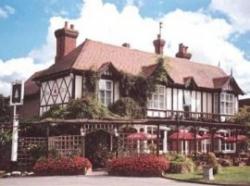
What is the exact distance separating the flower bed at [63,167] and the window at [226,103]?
20.3 m

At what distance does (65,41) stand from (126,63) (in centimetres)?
485

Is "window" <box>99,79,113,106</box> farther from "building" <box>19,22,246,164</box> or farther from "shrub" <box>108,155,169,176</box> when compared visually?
"shrub" <box>108,155,169,176</box>

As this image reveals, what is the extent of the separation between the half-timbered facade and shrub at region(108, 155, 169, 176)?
9.34 meters

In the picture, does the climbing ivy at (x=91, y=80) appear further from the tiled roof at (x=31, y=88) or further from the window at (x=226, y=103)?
the window at (x=226, y=103)

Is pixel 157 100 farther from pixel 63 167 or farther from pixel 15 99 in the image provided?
pixel 63 167

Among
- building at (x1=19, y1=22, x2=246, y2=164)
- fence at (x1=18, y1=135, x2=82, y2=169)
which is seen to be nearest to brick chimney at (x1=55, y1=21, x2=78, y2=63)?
building at (x1=19, y1=22, x2=246, y2=164)

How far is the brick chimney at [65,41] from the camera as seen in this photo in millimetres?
40125

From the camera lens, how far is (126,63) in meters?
41.1

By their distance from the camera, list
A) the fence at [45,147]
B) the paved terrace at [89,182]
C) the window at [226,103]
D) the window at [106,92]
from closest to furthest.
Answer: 1. the paved terrace at [89,182]
2. the fence at [45,147]
3. the window at [106,92]
4. the window at [226,103]

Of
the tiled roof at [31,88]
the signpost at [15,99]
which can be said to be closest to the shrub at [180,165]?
the signpost at [15,99]

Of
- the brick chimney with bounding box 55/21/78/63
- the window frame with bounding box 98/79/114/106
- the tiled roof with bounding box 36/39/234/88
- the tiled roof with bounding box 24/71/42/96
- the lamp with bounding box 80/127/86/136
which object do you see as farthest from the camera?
the tiled roof with bounding box 24/71/42/96

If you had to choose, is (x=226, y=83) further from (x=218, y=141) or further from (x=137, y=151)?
(x=137, y=151)

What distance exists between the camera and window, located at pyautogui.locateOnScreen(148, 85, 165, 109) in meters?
40.2

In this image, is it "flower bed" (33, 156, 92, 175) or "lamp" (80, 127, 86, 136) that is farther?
"lamp" (80, 127, 86, 136)
